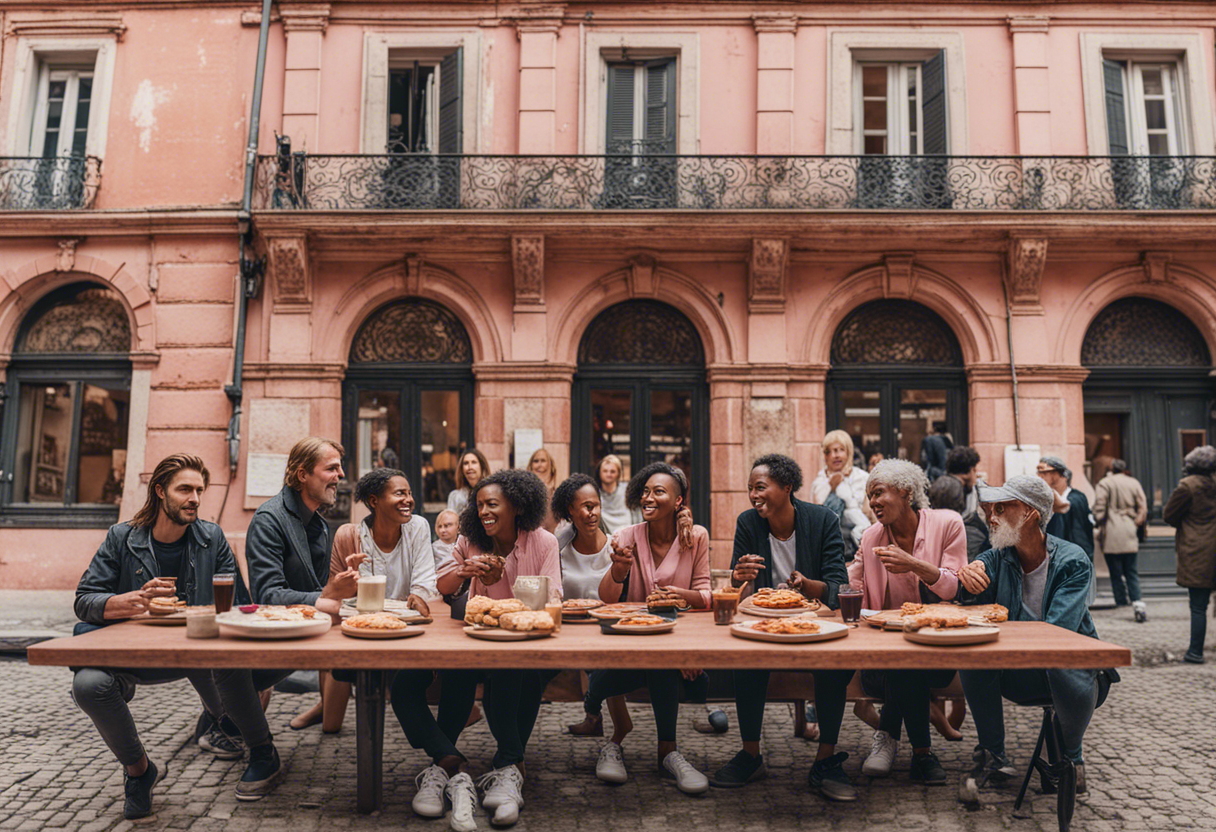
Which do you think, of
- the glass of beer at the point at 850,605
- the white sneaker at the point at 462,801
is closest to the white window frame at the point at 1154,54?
the glass of beer at the point at 850,605

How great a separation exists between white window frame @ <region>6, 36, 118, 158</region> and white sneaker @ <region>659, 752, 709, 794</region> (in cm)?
1210

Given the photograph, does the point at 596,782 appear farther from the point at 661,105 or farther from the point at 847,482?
the point at 661,105

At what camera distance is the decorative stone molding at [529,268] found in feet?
37.1

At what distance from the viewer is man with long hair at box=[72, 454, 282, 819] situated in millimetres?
3805

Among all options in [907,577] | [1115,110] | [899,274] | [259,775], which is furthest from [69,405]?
[1115,110]

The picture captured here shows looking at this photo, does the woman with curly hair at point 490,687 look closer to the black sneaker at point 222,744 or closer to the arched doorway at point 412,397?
the black sneaker at point 222,744

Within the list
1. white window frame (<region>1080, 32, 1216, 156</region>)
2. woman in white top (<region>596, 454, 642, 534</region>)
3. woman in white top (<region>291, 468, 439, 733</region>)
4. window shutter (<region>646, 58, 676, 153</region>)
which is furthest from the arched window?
white window frame (<region>1080, 32, 1216, 156</region>)

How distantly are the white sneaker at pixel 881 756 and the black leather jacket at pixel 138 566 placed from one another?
3357 millimetres

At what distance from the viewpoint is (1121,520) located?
10.1 metres

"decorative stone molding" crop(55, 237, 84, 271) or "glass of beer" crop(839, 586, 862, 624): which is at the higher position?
"decorative stone molding" crop(55, 237, 84, 271)

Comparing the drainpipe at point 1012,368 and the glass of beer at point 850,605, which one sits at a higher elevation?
the drainpipe at point 1012,368

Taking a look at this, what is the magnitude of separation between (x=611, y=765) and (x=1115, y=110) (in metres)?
12.2

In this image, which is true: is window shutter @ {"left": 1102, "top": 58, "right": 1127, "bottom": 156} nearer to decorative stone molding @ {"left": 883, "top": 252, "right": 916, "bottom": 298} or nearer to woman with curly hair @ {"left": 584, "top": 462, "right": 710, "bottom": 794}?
decorative stone molding @ {"left": 883, "top": 252, "right": 916, "bottom": 298}

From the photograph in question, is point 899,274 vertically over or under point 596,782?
over
